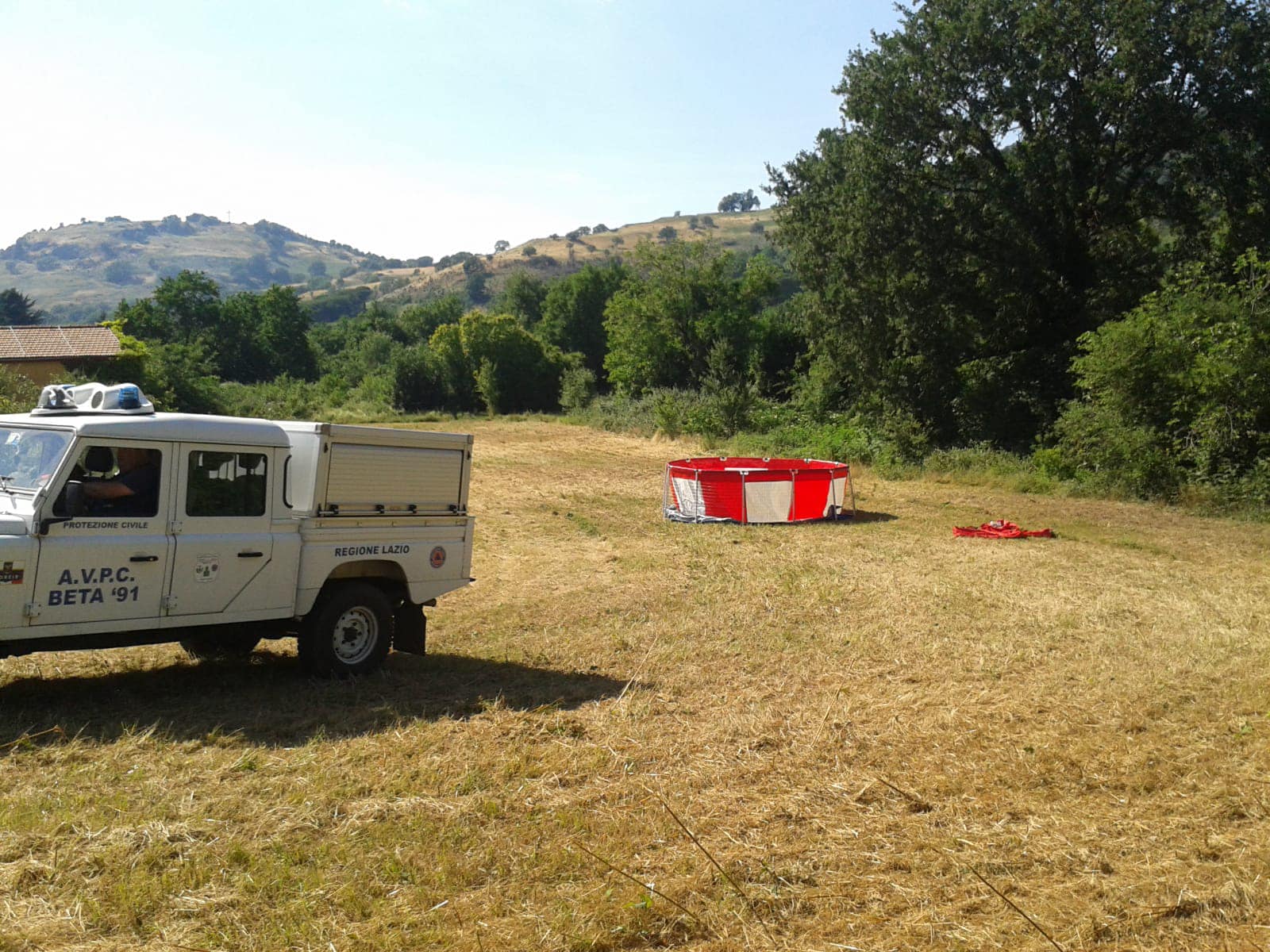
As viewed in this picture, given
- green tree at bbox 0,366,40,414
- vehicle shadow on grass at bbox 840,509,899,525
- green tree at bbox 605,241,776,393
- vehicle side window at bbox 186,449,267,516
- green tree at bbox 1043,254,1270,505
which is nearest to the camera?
vehicle side window at bbox 186,449,267,516

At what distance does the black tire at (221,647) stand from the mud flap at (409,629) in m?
1.19

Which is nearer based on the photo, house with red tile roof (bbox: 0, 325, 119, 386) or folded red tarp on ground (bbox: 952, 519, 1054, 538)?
folded red tarp on ground (bbox: 952, 519, 1054, 538)

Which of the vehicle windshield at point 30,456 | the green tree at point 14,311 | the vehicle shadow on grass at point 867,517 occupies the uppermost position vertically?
the green tree at point 14,311

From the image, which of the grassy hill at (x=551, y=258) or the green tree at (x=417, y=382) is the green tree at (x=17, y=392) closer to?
the green tree at (x=417, y=382)

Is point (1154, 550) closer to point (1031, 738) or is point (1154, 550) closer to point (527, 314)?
point (1031, 738)

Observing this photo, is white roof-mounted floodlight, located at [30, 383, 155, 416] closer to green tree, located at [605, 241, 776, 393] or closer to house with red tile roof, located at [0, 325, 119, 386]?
house with red tile roof, located at [0, 325, 119, 386]

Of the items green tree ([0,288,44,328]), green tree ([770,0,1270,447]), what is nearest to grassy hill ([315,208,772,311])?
green tree ([0,288,44,328])

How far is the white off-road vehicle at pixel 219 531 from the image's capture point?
23.2 ft

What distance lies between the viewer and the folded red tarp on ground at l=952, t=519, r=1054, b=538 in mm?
18766

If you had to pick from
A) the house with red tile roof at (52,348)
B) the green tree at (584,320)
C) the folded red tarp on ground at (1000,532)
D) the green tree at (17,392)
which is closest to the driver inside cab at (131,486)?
the folded red tarp on ground at (1000,532)

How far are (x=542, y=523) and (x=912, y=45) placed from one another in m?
21.9

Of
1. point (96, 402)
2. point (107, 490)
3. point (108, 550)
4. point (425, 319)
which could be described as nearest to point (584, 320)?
point (425, 319)

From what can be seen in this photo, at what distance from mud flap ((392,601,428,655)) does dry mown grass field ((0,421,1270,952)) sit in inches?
11.1

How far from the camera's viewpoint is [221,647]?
909 centimetres
